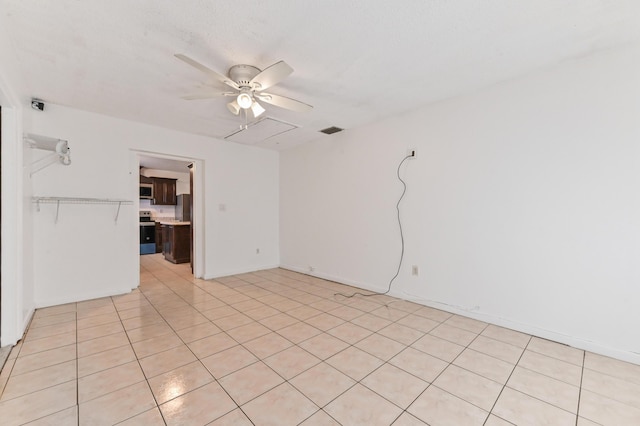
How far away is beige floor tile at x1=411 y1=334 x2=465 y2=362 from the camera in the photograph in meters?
2.14

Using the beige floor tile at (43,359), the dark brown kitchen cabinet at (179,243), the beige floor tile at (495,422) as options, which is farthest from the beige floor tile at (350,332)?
the dark brown kitchen cabinet at (179,243)

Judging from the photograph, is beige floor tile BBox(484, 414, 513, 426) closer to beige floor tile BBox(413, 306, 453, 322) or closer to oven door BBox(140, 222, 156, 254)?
beige floor tile BBox(413, 306, 453, 322)

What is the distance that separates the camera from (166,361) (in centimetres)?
203

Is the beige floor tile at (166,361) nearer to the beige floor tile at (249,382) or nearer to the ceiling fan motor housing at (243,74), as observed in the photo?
the beige floor tile at (249,382)

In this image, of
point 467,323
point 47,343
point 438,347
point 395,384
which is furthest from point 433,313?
point 47,343

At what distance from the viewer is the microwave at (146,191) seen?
7.27 metres

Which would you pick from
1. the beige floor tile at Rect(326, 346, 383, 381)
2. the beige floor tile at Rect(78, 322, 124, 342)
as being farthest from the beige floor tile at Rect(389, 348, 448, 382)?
the beige floor tile at Rect(78, 322, 124, 342)

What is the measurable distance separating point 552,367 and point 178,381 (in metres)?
2.72

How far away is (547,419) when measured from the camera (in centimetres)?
148

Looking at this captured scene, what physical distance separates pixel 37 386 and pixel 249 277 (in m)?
2.98

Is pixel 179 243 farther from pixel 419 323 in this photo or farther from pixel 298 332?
pixel 419 323

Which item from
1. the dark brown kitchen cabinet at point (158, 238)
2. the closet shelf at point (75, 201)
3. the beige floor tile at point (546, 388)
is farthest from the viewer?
the dark brown kitchen cabinet at point (158, 238)

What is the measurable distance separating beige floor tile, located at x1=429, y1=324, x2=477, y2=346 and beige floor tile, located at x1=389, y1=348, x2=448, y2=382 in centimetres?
42

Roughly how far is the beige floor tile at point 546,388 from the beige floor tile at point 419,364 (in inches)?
17.8
